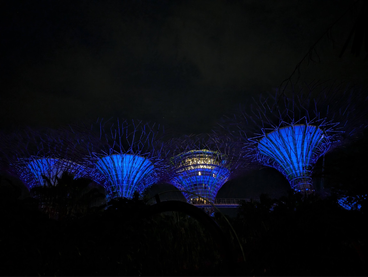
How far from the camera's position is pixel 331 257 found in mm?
4754

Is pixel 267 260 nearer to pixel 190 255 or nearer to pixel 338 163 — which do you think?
pixel 338 163

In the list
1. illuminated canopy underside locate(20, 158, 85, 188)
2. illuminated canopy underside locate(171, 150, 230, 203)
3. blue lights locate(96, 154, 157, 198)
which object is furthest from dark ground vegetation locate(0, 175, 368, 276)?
illuminated canopy underside locate(171, 150, 230, 203)

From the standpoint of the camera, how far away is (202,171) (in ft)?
183

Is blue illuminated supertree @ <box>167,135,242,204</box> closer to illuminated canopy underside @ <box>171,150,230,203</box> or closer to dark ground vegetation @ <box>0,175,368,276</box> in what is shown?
illuminated canopy underside @ <box>171,150,230,203</box>

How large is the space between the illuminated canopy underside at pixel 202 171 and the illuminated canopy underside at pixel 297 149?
14.2 meters

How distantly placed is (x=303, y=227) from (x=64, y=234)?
422 centimetres

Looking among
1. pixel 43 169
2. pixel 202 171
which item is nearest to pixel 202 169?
pixel 202 171

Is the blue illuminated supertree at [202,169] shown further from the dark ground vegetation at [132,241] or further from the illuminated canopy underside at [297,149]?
the dark ground vegetation at [132,241]

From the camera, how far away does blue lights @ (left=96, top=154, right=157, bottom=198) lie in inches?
1940

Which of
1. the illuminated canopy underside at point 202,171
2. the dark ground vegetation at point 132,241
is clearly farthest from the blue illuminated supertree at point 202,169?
the dark ground vegetation at point 132,241

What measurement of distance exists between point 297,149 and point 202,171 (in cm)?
1999

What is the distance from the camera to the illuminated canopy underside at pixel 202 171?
55.8 metres

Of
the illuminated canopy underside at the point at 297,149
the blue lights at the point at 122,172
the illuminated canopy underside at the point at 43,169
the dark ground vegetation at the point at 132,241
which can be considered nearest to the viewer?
the dark ground vegetation at the point at 132,241

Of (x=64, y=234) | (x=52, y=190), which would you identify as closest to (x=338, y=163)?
(x=64, y=234)
